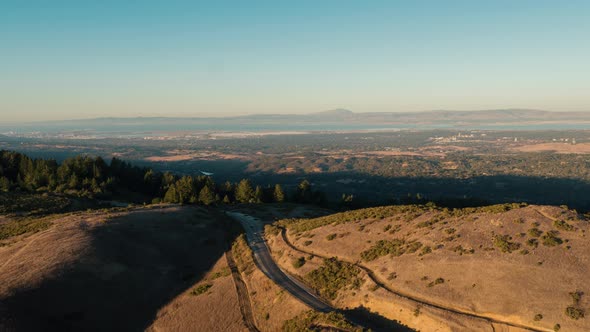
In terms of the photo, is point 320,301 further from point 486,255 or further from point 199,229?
point 199,229

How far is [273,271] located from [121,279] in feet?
62.8

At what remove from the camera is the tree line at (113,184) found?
104625mm

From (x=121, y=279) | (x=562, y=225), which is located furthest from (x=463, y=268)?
(x=121, y=279)

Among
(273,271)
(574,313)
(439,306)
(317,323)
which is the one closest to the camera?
(574,313)

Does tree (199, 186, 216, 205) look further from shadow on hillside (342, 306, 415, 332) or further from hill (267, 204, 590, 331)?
shadow on hillside (342, 306, 415, 332)

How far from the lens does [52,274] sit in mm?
41125

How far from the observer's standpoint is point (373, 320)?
105ft

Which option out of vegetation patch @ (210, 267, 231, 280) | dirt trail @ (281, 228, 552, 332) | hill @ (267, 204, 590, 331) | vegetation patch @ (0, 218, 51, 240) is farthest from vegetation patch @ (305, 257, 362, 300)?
vegetation patch @ (0, 218, 51, 240)

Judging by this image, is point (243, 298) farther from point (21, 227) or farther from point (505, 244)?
point (21, 227)

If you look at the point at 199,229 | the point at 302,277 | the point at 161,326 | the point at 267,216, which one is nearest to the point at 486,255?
the point at 302,277

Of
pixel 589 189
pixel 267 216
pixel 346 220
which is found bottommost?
pixel 589 189

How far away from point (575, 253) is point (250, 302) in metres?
33.6

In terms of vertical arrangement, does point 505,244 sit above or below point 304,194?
above

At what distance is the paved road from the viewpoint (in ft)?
121
